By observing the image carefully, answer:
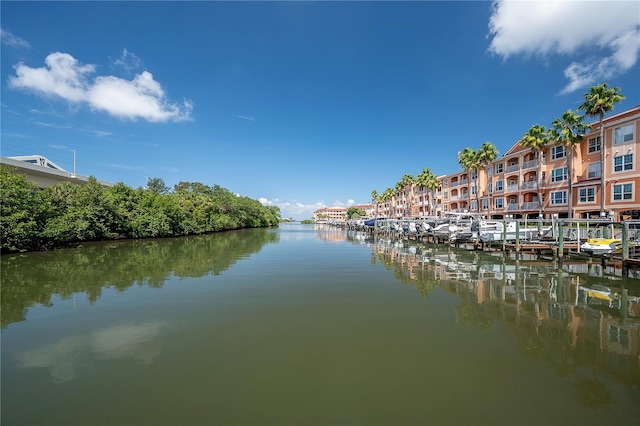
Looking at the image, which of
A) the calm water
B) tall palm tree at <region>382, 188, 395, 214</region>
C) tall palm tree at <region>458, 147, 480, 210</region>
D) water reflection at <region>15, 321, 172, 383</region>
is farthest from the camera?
tall palm tree at <region>382, 188, 395, 214</region>

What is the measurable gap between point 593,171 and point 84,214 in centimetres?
5018

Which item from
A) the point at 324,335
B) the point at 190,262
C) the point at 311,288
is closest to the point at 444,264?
the point at 311,288

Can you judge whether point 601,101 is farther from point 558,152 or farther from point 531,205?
point 531,205

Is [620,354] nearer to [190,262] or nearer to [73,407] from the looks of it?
[73,407]

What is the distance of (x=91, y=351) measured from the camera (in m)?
6.04

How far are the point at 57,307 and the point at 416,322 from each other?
1061 centimetres

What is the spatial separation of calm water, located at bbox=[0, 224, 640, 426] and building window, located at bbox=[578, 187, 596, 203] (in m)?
24.2

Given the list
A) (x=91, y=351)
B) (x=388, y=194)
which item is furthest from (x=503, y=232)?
(x=388, y=194)

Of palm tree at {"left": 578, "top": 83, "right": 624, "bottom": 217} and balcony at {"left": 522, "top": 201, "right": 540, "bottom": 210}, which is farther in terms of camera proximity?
balcony at {"left": 522, "top": 201, "right": 540, "bottom": 210}

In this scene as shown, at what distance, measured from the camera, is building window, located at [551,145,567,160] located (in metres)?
33.6

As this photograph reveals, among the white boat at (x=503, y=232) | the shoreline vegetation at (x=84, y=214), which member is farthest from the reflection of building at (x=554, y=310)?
the shoreline vegetation at (x=84, y=214)

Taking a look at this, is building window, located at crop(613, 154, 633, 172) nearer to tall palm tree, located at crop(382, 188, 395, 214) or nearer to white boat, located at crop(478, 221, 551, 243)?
white boat, located at crop(478, 221, 551, 243)

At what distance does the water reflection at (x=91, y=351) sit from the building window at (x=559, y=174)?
1621 inches

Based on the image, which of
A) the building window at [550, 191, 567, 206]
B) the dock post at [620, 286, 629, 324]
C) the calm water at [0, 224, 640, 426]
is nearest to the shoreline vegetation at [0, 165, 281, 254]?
the calm water at [0, 224, 640, 426]
